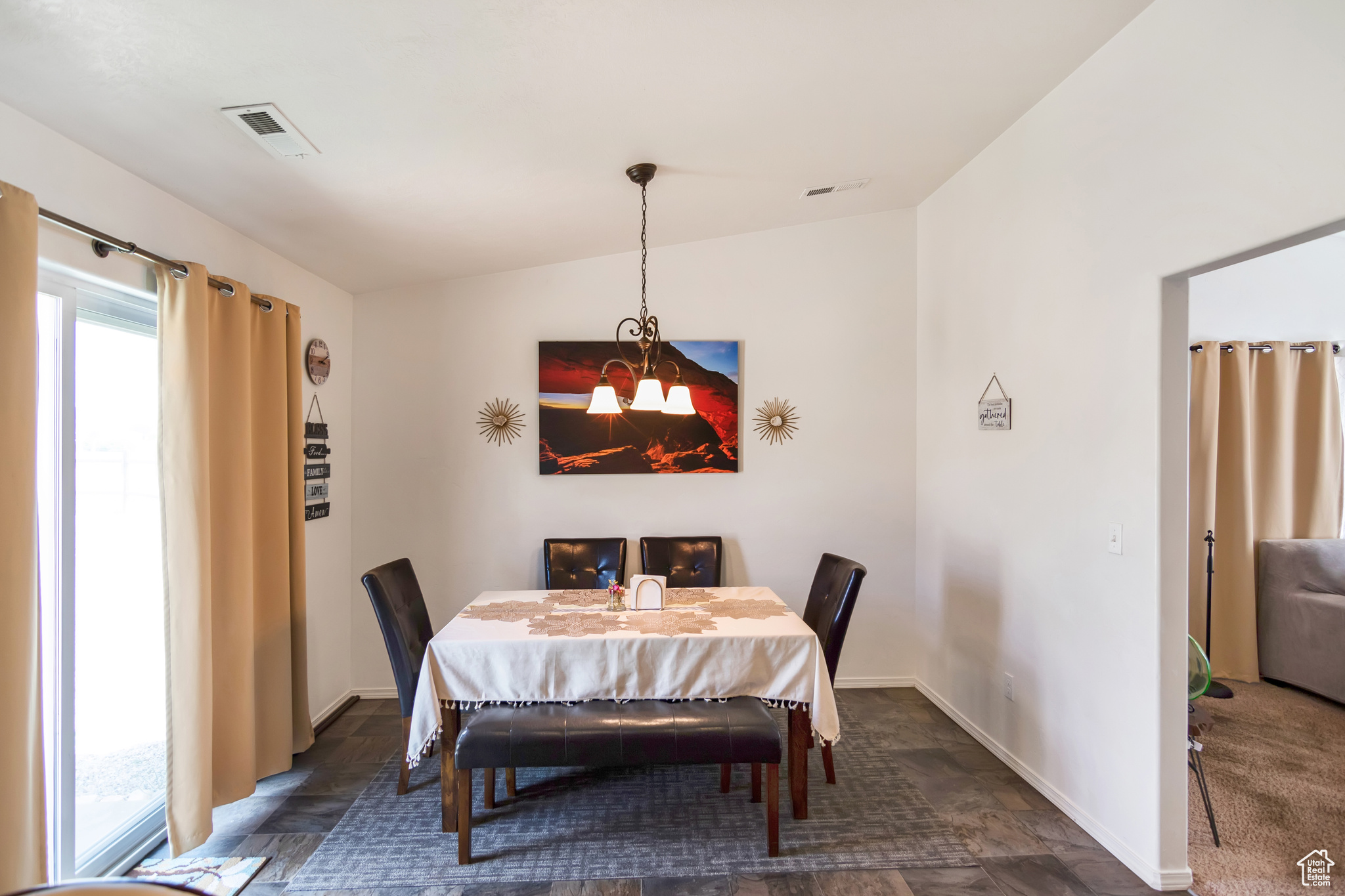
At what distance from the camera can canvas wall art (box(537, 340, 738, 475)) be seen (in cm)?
384

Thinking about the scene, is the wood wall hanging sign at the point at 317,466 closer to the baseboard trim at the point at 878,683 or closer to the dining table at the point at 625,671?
the dining table at the point at 625,671

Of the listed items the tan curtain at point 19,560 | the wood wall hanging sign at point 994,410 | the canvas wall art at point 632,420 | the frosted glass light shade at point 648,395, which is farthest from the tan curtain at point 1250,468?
the tan curtain at point 19,560

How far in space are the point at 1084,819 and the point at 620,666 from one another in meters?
1.88

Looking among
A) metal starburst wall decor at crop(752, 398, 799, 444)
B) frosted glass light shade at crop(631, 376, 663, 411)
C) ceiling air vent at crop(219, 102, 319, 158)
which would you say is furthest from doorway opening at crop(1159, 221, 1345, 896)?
ceiling air vent at crop(219, 102, 319, 158)

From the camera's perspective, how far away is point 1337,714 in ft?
11.3

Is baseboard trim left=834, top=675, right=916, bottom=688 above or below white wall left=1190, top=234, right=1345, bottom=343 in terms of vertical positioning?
below

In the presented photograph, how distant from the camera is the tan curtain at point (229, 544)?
2.26 metres

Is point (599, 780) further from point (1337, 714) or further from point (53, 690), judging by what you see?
point (1337, 714)

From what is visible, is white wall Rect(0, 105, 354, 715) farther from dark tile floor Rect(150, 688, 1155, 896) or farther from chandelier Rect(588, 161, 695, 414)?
chandelier Rect(588, 161, 695, 414)

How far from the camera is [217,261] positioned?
A: 2633 mm

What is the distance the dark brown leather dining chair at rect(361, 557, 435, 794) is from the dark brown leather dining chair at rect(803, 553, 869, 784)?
5.49ft

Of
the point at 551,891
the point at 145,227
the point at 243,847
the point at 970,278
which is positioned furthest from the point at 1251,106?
the point at 243,847

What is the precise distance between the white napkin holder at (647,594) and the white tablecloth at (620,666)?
264 millimetres

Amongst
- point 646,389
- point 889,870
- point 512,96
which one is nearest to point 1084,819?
point 889,870
